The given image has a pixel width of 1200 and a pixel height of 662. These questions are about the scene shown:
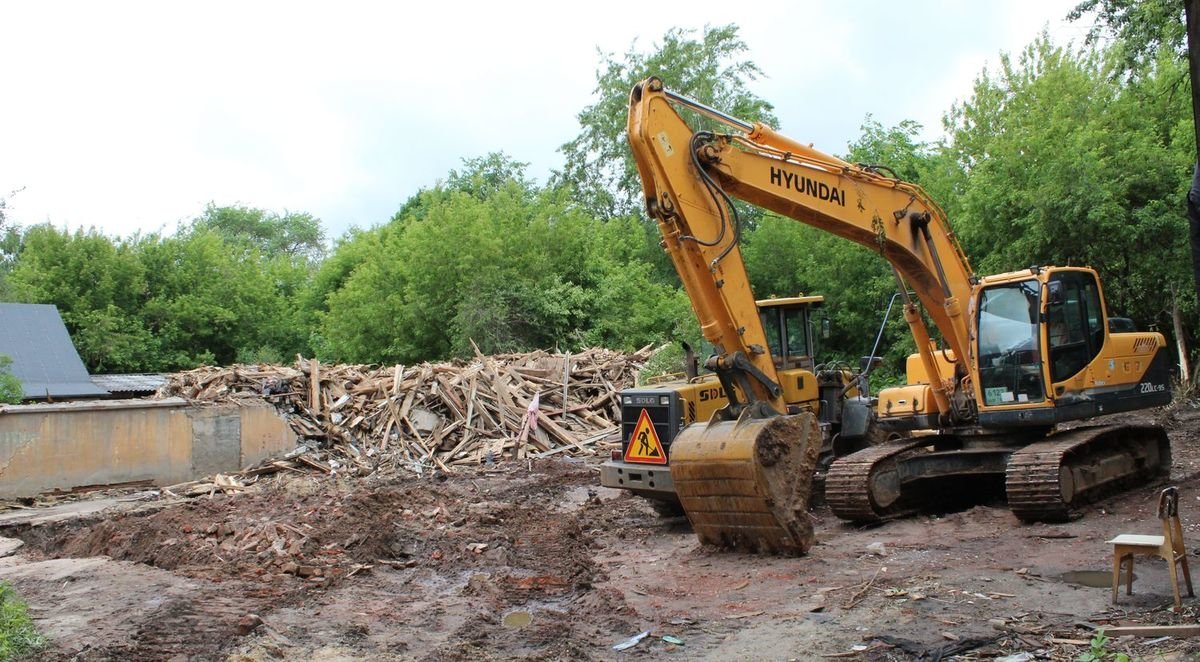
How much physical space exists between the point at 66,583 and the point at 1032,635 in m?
8.02

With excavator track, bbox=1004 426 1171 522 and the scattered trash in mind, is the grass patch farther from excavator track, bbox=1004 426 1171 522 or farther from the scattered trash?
excavator track, bbox=1004 426 1171 522

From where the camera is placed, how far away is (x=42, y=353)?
2928 centimetres

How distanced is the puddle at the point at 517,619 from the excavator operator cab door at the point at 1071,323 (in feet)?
19.6

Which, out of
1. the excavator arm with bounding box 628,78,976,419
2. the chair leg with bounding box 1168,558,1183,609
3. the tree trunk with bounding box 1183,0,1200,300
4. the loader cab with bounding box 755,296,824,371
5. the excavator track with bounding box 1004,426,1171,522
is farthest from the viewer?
the loader cab with bounding box 755,296,824,371

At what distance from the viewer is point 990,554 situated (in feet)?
27.9

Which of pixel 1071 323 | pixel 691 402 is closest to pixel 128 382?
pixel 691 402

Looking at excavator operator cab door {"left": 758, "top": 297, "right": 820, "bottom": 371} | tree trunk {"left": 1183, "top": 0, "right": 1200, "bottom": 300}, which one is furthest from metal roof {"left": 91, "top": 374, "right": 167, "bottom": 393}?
tree trunk {"left": 1183, "top": 0, "right": 1200, "bottom": 300}

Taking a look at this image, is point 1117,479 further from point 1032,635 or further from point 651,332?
point 651,332

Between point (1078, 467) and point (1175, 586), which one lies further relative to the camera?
point (1078, 467)

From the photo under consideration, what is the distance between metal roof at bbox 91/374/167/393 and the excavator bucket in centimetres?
2493

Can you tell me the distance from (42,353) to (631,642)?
93.0ft

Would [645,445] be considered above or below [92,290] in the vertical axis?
below

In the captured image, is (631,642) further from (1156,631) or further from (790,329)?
(790,329)

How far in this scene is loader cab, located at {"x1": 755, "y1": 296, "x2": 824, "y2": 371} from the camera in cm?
1194
